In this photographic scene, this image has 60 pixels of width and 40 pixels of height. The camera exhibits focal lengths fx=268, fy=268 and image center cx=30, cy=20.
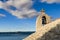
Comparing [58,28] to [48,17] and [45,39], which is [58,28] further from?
[48,17]

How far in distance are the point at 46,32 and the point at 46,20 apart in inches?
298

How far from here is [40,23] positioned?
88.8 feet

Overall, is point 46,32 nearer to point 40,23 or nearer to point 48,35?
point 48,35

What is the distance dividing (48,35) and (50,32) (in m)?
0.30

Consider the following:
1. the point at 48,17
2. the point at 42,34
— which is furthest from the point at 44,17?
the point at 42,34

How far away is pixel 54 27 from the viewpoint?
19.8 meters

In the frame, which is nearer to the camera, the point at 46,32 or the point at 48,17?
the point at 46,32

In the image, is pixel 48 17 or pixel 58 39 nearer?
pixel 58 39

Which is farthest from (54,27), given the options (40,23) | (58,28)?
(40,23)

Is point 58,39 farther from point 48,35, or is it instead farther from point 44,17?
point 44,17

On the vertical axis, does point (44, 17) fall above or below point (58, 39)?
above

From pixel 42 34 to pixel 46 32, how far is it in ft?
1.16

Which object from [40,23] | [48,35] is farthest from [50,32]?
[40,23]

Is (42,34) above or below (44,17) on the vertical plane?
below
